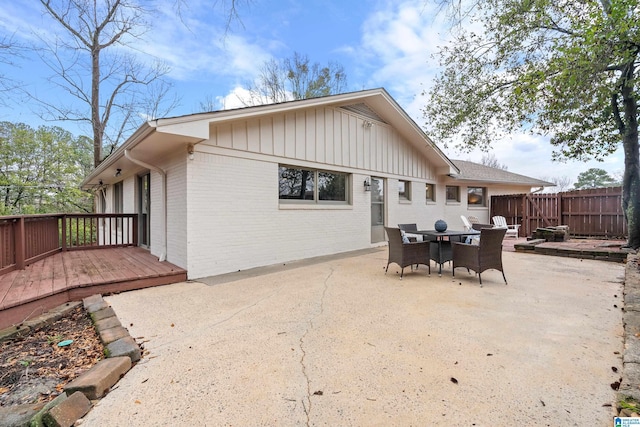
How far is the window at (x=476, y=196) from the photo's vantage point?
1327 centimetres

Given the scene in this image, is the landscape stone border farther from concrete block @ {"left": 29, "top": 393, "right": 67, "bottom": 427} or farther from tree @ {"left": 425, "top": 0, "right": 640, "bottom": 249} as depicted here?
tree @ {"left": 425, "top": 0, "right": 640, "bottom": 249}

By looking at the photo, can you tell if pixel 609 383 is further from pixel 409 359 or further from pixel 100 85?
pixel 100 85

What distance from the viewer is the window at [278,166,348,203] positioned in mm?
6691

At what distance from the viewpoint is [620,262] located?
6.46 m

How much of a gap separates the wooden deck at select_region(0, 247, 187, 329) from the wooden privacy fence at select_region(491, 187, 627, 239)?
13.4 metres

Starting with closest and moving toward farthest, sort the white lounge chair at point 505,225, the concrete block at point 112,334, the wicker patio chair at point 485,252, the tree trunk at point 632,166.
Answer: the concrete block at point 112,334
the wicker patio chair at point 485,252
the tree trunk at point 632,166
the white lounge chair at point 505,225

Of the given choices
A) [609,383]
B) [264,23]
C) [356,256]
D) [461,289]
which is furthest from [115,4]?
[609,383]

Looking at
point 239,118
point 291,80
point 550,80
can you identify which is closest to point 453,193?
point 550,80

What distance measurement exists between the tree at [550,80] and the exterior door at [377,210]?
2810 millimetres

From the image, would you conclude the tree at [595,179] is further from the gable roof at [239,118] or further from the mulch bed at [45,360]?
the mulch bed at [45,360]

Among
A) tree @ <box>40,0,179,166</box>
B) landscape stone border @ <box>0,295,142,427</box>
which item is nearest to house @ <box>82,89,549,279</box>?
landscape stone border @ <box>0,295,142,427</box>

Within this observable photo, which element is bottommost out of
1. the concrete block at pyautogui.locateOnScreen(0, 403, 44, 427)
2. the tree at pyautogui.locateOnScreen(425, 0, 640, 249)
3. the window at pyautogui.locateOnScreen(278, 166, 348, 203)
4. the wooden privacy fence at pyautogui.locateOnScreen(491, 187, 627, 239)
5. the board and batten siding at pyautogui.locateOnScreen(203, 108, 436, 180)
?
the concrete block at pyautogui.locateOnScreen(0, 403, 44, 427)

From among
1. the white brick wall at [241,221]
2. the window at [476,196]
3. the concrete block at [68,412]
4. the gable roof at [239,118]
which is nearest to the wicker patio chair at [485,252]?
the white brick wall at [241,221]

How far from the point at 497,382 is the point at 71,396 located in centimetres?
284
